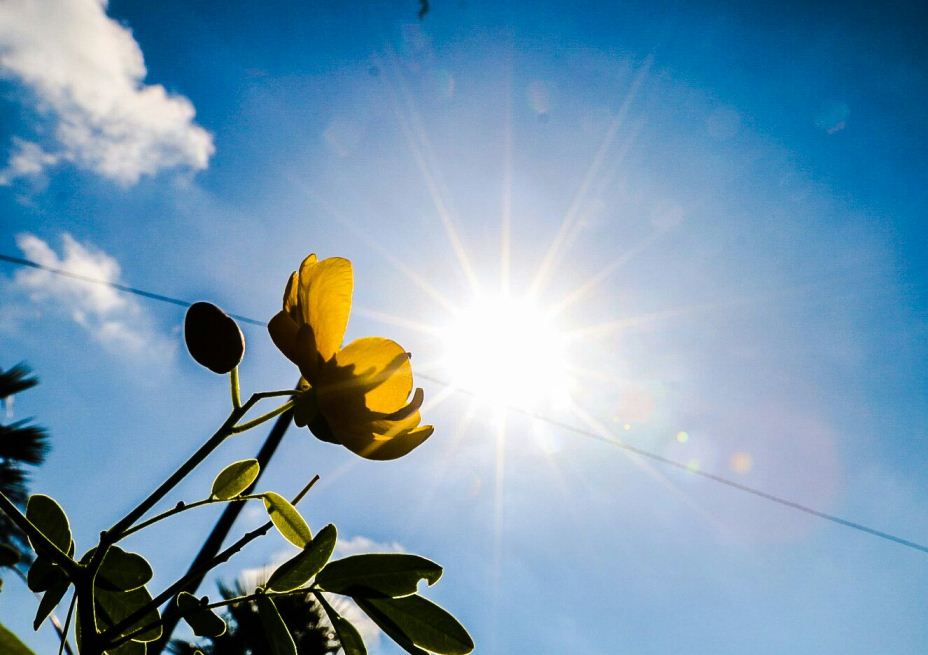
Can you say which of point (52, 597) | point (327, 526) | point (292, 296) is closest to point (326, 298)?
point (292, 296)

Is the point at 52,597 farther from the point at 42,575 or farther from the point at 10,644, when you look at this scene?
the point at 10,644

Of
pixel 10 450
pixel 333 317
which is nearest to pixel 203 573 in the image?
pixel 333 317

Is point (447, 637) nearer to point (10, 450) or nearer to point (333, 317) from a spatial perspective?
point (333, 317)

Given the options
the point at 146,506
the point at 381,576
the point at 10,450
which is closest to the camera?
the point at 146,506

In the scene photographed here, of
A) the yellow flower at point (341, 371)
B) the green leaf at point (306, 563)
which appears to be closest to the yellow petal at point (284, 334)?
the yellow flower at point (341, 371)

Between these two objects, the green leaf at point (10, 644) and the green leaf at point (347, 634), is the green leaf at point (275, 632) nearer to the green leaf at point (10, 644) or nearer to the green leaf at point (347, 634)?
the green leaf at point (347, 634)
